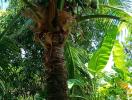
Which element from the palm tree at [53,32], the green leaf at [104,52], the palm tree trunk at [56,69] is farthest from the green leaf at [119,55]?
the palm tree trunk at [56,69]

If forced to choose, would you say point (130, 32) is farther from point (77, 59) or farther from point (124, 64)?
point (77, 59)

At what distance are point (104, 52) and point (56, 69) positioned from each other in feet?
3.89

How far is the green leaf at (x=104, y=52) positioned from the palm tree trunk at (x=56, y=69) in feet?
2.80

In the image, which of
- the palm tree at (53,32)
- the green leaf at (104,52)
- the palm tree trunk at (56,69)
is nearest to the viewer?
the palm tree trunk at (56,69)

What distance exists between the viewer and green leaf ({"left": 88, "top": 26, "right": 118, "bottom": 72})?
25.6ft

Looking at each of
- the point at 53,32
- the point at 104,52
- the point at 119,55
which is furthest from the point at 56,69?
the point at 119,55

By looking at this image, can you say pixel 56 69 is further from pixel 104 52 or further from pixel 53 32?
pixel 104 52

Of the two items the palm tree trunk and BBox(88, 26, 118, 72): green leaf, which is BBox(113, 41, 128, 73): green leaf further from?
the palm tree trunk

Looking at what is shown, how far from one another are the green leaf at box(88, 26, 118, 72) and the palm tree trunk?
2.80 ft

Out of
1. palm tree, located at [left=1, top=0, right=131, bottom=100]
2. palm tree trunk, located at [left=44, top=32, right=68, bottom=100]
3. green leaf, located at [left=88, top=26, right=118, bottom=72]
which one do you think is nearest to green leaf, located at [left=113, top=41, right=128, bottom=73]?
green leaf, located at [left=88, top=26, right=118, bottom=72]

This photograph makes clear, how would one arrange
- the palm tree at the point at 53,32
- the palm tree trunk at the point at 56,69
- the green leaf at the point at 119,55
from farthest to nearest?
the green leaf at the point at 119,55 < the palm tree at the point at 53,32 < the palm tree trunk at the point at 56,69

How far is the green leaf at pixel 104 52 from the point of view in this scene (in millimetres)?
7814

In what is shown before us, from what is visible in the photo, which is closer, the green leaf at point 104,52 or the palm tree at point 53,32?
the palm tree at point 53,32

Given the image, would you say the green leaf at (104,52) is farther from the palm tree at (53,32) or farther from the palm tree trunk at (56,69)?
the palm tree trunk at (56,69)
